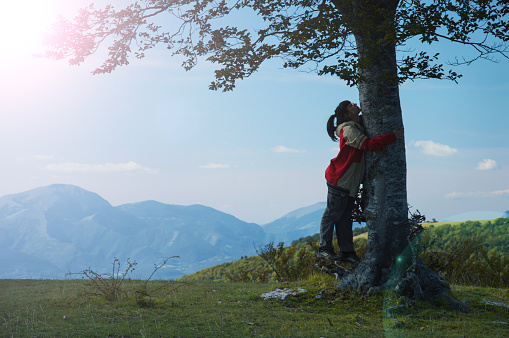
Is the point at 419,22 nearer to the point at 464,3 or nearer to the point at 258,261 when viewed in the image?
the point at 464,3

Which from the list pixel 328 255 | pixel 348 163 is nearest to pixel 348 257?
pixel 328 255

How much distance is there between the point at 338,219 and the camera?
26.2 ft

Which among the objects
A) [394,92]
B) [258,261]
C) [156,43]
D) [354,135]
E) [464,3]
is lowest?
[258,261]

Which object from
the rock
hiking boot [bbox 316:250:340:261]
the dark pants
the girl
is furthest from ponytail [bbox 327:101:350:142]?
the rock

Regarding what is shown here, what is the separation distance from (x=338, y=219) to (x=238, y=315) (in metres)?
2.74

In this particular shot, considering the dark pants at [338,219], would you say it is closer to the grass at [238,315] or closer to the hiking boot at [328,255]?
the hiking boot at [328,255]

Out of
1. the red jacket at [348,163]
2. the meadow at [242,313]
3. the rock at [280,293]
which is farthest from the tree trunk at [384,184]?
the rock at [280,293]

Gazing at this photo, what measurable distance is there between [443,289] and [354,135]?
3244 mm

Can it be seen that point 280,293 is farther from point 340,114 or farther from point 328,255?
point 340,114

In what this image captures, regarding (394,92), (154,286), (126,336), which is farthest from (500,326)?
(154,286)

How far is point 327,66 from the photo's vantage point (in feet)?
21.2

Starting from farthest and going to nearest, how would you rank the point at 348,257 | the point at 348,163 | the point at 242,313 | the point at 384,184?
the point at 348,257 → the point at 348,163 → the point at 384,184 → the point at 242,313

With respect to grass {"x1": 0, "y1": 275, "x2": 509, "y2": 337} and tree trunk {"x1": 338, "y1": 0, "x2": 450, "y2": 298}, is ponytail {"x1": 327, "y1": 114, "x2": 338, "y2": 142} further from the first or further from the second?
grass {"x1": 0, "y1": 275, "x2": 509, "y2": 337}

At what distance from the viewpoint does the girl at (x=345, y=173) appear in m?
7.33
